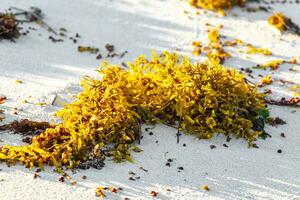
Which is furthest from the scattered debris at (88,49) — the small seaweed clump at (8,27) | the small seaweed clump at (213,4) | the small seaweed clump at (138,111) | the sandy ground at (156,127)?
the small seaweed clump at (213,4)

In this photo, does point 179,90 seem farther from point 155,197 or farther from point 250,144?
point 155,197

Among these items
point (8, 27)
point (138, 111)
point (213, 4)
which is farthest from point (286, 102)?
point (8, 27)

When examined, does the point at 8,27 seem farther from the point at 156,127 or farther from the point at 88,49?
the point at 156,127

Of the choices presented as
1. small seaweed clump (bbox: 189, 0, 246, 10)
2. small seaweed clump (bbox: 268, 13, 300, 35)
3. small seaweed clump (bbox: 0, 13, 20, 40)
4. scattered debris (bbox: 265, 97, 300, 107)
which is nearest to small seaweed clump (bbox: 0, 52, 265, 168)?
scattered debris (bbox: 265, 97, 300, 107)

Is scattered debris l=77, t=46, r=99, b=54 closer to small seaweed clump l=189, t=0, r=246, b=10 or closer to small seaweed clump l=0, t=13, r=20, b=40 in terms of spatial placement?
small seaweed clump l=0, t=13, r=20, b=40

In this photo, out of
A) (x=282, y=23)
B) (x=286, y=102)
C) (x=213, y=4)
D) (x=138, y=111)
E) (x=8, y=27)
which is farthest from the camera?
(x=213, y=4)

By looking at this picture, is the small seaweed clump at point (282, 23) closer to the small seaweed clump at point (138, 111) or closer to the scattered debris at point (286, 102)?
the scattered debris at point (286, 102)

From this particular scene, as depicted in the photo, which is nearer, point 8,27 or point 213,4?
point 8,27

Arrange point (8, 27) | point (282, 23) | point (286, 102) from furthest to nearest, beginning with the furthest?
1. point (282, 23)
2. point (8, 27)
3. point (286, 102)
